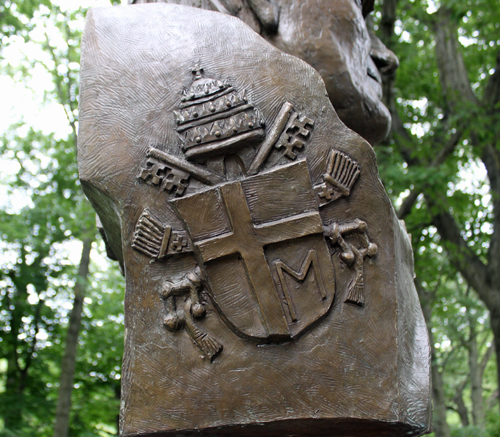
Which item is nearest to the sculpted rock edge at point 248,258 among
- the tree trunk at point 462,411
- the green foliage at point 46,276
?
the green foliage at point 46,276

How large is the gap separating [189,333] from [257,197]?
568mm

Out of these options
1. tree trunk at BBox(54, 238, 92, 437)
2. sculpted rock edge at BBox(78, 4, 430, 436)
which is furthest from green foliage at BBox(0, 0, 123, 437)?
sculpted rock edge at BBox(78, 4, 430, 436)

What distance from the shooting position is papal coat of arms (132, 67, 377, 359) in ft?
6.28

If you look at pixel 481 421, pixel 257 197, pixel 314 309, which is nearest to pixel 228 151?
pixel 257 197

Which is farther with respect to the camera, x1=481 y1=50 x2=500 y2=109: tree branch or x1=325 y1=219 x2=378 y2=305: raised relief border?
x1=481 y1=50 x2=500 y2=109: tree branch

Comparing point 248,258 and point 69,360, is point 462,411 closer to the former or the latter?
point 69,360

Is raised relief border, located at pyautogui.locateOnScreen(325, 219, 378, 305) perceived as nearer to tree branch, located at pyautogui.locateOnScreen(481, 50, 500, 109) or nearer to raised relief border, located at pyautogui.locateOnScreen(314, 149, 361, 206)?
raised relief border, located at pyautogui.locateOnScreen(314, 149, 361, 206)

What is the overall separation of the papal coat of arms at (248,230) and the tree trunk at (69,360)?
4.90 metres

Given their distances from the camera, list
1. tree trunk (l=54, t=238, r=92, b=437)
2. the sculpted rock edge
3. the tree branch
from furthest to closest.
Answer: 1. the tree branch
2. tree trunk (l=54, t=238, r=92, b=437)
3. the sculpted rock edge

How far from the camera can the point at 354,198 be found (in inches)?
80.3

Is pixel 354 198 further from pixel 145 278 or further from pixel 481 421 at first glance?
pixel 481 421

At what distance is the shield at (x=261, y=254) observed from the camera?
6.26 feet

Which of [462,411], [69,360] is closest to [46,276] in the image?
[69,360]

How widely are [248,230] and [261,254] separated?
4.0 inches
